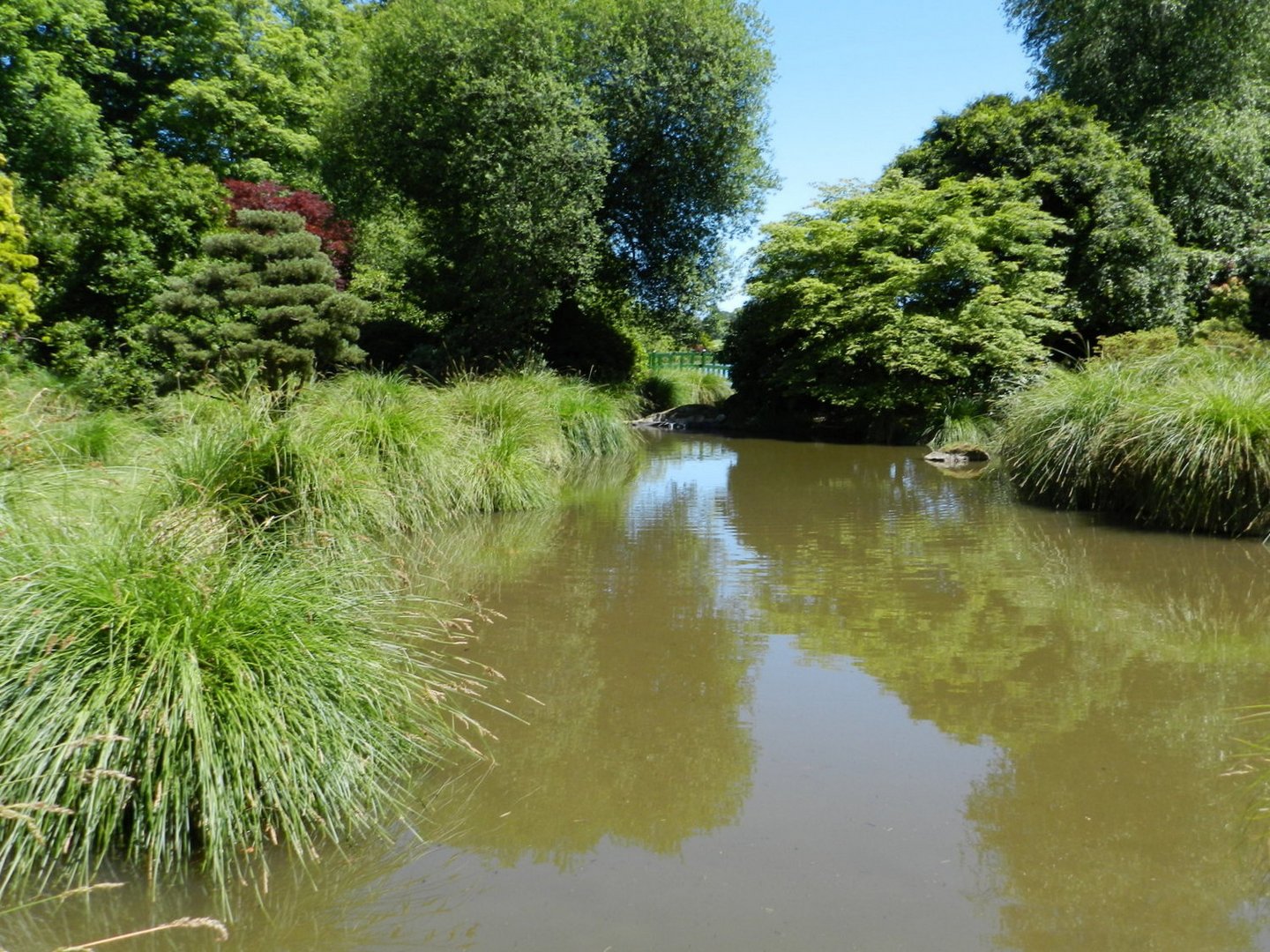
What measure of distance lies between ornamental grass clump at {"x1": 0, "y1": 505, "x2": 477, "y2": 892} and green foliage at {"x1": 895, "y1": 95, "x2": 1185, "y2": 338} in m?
15.4

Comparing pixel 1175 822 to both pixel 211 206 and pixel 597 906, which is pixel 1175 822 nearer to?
pixel 597 906

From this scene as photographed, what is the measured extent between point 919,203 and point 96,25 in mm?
18571

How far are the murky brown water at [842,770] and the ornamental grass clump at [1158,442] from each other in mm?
526

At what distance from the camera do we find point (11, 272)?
1229 centimetres

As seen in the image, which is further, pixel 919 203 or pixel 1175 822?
pixel 919 203

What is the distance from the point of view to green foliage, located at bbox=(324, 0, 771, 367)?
53.0ft

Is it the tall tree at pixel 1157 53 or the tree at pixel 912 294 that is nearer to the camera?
the tree at pixel 912 294

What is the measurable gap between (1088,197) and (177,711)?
1698cm

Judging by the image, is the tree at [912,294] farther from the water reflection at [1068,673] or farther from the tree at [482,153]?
the water reflection at [1068,673]

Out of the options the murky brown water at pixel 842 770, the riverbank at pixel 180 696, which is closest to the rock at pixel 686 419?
the murky brown water at pixel 842 770

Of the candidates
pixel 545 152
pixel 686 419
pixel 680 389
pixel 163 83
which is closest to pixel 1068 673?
pixel 545 152

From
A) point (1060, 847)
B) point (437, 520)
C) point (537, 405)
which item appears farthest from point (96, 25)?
point (1060, 847)

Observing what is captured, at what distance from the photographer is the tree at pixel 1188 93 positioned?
17281mm

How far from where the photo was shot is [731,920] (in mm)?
2709
